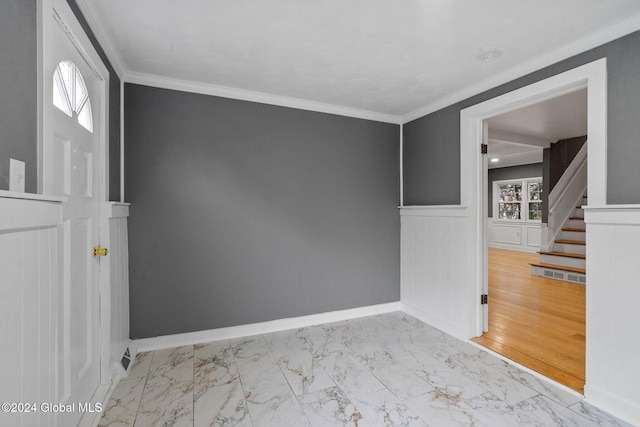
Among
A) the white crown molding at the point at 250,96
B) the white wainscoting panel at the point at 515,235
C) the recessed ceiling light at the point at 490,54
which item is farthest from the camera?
the white wainscoting panel at the point at 515,235

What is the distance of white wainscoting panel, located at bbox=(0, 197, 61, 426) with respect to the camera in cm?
81

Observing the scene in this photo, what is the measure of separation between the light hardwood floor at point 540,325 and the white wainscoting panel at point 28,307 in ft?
9.26

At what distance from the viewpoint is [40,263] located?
1.02 m

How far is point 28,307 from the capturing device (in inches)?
36.8

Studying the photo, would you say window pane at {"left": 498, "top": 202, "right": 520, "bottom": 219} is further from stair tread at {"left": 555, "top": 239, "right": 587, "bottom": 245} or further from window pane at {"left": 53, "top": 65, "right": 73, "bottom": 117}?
window pane at {"left": 53, "top": 65, "right": 73, "bottom": 117}

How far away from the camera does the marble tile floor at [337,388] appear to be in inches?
67.0

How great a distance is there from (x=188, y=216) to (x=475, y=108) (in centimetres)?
272

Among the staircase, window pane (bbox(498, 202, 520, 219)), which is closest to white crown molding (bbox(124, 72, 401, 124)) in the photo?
the staircase

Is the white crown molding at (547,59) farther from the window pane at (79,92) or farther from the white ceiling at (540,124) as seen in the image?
the window pane at (79,92)

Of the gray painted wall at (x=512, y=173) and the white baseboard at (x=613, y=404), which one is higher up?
the gray painted wall at (x=512, y=173)

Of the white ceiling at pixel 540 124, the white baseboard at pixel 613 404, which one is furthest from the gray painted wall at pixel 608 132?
the white baseboard at pixel 613 404

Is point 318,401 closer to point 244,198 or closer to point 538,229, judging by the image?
point 244,198

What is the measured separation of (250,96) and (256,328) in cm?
221

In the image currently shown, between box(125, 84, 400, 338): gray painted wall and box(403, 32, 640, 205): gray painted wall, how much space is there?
0.47 meters
